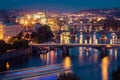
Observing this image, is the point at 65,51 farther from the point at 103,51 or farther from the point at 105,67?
the point at 105,67

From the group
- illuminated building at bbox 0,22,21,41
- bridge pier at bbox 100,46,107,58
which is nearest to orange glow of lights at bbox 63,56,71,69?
bridge pier at bbox 100,46,107,58

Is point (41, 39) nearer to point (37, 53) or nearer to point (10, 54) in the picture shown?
point (37, 53)

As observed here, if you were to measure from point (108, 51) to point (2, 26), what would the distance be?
4833 mm

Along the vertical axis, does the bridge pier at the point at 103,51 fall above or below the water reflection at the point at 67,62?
above

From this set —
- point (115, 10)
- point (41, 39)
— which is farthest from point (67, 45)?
point (115, 10)

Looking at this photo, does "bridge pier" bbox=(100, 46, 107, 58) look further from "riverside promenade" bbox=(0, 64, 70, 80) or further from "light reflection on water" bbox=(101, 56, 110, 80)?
"riverside promenade" bbox=(0, 64, 70, 80)

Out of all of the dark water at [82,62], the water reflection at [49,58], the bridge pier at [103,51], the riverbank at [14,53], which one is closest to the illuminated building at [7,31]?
the riverbank at [14,53]

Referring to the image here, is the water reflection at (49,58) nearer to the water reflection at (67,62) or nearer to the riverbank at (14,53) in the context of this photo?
the water reflection at (67,62)

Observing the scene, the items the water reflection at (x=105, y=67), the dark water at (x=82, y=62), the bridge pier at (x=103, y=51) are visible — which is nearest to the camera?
the water reflection at (x=105, y=67)

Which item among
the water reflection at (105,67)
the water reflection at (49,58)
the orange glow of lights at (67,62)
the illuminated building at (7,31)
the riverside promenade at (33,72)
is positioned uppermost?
the illuminated building at (7,31)

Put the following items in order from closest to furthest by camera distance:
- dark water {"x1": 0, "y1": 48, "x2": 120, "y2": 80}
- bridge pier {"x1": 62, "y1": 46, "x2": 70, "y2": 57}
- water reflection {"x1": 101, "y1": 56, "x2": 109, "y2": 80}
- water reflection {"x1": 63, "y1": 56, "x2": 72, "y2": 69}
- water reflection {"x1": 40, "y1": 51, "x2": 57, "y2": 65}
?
water reflection {"x1": 101, "y1": 56, "x2": 109, "y2": 80}
dark water {"x1": 0, "y1": 48, "x2": 120, "y2": 80}
water reflection {"x1": 63, "y1": 56, "x2": 72, "y2": 69}
water reflection {"x1": 40, "y1": 51, "x2": 57, "y2": 65}
bridge pier {"x1": 62, "y1": 46, "x2": 70, "y2": 57}

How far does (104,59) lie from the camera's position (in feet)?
48.3

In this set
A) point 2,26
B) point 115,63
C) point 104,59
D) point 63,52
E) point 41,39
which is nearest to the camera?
point 115,63

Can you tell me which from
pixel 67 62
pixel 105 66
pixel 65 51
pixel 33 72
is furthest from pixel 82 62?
pixel 65 51
